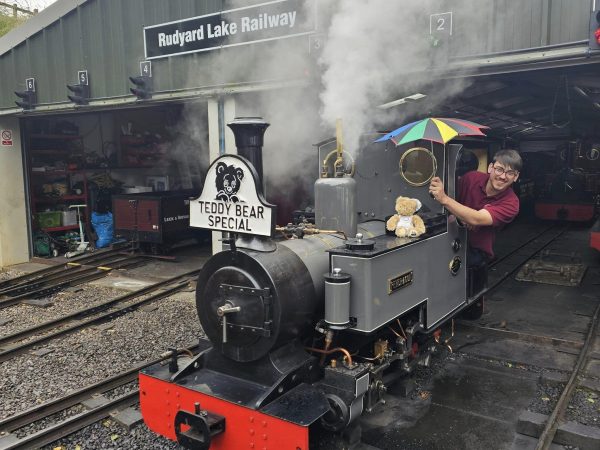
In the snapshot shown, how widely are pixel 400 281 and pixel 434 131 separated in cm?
120

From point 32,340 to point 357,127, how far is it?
A: 169 inches

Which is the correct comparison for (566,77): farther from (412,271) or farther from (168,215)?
(168,215)

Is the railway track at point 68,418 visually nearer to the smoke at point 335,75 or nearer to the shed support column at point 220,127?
the smoke at point 335,75

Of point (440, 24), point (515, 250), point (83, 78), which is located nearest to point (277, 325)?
point (440, 24)

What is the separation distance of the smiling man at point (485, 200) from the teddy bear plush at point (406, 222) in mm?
345

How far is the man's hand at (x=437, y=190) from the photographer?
4180mm

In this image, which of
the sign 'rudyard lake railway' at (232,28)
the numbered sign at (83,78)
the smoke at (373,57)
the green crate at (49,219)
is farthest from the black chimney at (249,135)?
the green crate at (49,219)

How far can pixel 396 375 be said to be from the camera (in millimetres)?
3990

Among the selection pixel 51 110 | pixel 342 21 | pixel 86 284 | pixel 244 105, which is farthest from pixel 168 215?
pixel 342 21

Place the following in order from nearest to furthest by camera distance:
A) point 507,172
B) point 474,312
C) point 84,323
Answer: point 507,172 < point 474,312 < point 84,323

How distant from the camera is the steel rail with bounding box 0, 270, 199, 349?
5969 millimetres

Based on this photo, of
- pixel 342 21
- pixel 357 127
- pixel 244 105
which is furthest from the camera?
pixel 244 105

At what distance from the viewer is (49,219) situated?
1139 cm

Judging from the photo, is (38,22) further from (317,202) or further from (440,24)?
(317,202)
